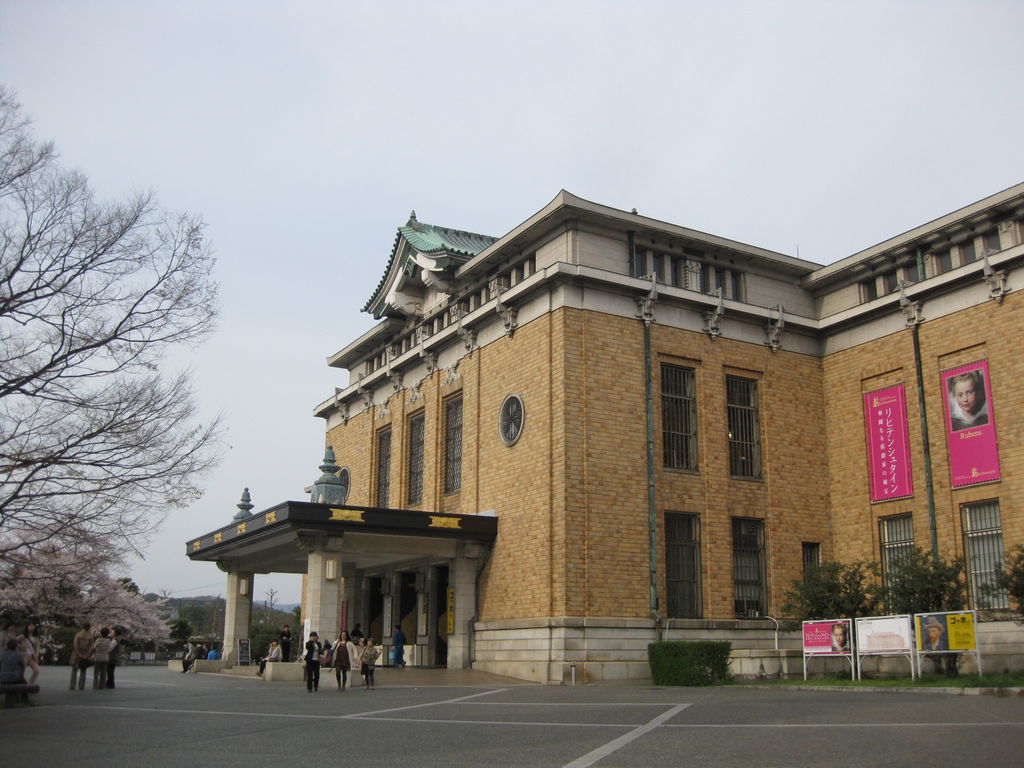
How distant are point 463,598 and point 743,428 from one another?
994 centimetres

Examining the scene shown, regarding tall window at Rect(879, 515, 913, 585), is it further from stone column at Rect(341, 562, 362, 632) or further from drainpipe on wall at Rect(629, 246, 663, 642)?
stone column at Rect(341, 562, 362, 632)

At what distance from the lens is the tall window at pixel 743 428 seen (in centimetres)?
2986

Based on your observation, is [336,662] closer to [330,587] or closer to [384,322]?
[330,587]

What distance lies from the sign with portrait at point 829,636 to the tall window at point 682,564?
3.67 meters

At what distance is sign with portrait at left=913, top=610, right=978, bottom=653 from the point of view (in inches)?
807

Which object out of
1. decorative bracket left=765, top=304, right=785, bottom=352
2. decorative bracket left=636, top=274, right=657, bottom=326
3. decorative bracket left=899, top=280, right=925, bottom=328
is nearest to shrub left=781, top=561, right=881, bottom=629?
decorative bracket left=899, top=280, right=925, bottom=328

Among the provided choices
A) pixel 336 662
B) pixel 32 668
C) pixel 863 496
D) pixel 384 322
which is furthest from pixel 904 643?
pixel 384 322

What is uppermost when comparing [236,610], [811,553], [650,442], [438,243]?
[438,243]

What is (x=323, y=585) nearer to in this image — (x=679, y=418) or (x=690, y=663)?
(x=690, y=663)

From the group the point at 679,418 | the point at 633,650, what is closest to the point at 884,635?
the point at 633,650

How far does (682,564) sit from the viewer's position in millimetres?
27844

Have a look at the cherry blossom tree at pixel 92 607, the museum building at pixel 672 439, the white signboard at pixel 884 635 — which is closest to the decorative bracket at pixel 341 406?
the museum building at pixel 672 439

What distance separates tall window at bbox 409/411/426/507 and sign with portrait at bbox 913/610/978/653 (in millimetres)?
18321

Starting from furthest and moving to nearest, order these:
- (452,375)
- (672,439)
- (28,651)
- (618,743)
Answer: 1. (452,375)
2. (672,439)
3. (28,651)
4. (618,743)
